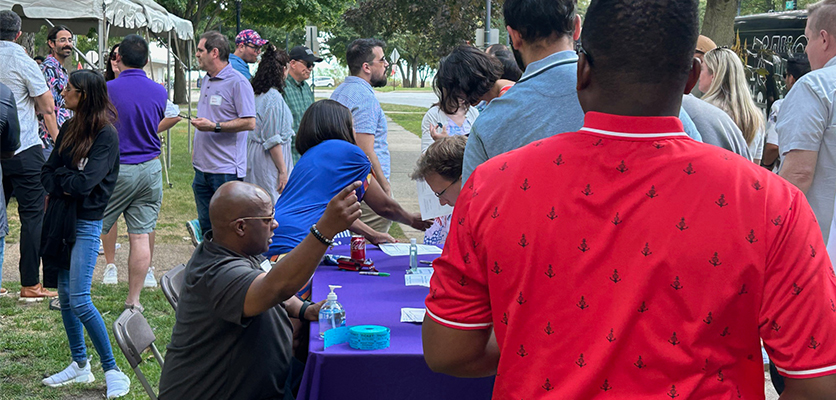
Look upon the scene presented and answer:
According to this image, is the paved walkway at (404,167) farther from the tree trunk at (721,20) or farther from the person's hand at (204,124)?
the tree trunk at (721,20)

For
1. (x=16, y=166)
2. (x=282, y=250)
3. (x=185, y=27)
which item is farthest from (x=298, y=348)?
(x=185, y=27)

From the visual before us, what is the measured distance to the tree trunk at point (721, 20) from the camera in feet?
45.5

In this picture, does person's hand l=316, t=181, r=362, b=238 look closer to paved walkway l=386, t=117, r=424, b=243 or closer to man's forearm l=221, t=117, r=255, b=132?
man's forearm l=221, t=117, r=255, b=132

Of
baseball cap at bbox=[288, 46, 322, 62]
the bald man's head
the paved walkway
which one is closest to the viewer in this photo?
the bald man's head

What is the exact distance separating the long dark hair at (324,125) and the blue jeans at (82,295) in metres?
1.25

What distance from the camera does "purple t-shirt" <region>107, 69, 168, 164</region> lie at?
547cm

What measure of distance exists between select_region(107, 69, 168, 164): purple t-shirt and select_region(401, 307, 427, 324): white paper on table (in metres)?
3.08

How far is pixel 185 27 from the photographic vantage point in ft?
42.8

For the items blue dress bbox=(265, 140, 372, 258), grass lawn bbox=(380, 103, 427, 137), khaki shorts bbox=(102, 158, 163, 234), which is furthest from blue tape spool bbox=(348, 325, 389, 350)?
grass lawn bbox=(380, 103, 427, 137)

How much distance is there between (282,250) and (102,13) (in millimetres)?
5419

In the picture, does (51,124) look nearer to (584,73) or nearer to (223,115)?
(223,115)

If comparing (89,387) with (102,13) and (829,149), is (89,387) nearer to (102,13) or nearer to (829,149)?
(829,149)

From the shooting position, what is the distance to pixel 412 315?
3074 millimetres

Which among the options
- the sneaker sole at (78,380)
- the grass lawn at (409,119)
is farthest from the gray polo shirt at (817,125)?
the grass lawn at (409,119)
